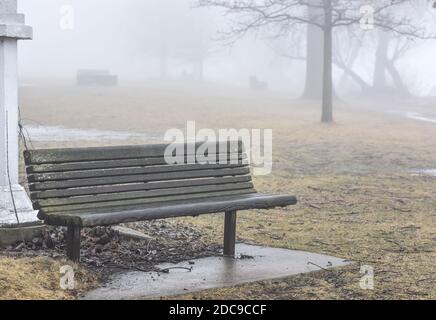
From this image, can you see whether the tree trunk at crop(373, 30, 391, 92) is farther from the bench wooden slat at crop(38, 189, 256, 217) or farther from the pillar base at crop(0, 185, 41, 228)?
the pillar base at crop(0, 185, 41, 228)

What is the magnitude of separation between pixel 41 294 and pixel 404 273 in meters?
2.88

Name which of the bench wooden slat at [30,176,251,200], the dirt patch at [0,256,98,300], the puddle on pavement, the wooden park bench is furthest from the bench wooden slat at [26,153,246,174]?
the puddle on pavement

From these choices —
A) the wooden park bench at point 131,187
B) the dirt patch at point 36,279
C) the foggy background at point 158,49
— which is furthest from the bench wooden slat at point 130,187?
the foggy background at point 158,49

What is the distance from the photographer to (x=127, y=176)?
6.20 metres

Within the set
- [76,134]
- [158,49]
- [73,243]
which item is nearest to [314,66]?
[76,134]

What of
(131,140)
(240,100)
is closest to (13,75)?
(131,140)

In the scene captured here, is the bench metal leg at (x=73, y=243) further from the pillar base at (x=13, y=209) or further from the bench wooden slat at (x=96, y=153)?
the pillar base at (x=13, y=209)

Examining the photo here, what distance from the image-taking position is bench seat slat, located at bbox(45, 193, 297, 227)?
5.52 meters

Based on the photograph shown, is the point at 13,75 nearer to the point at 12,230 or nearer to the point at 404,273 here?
the point at 12,230

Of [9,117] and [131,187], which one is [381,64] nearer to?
[9,117]

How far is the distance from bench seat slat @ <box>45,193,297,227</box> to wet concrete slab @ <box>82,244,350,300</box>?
0.44 metres
